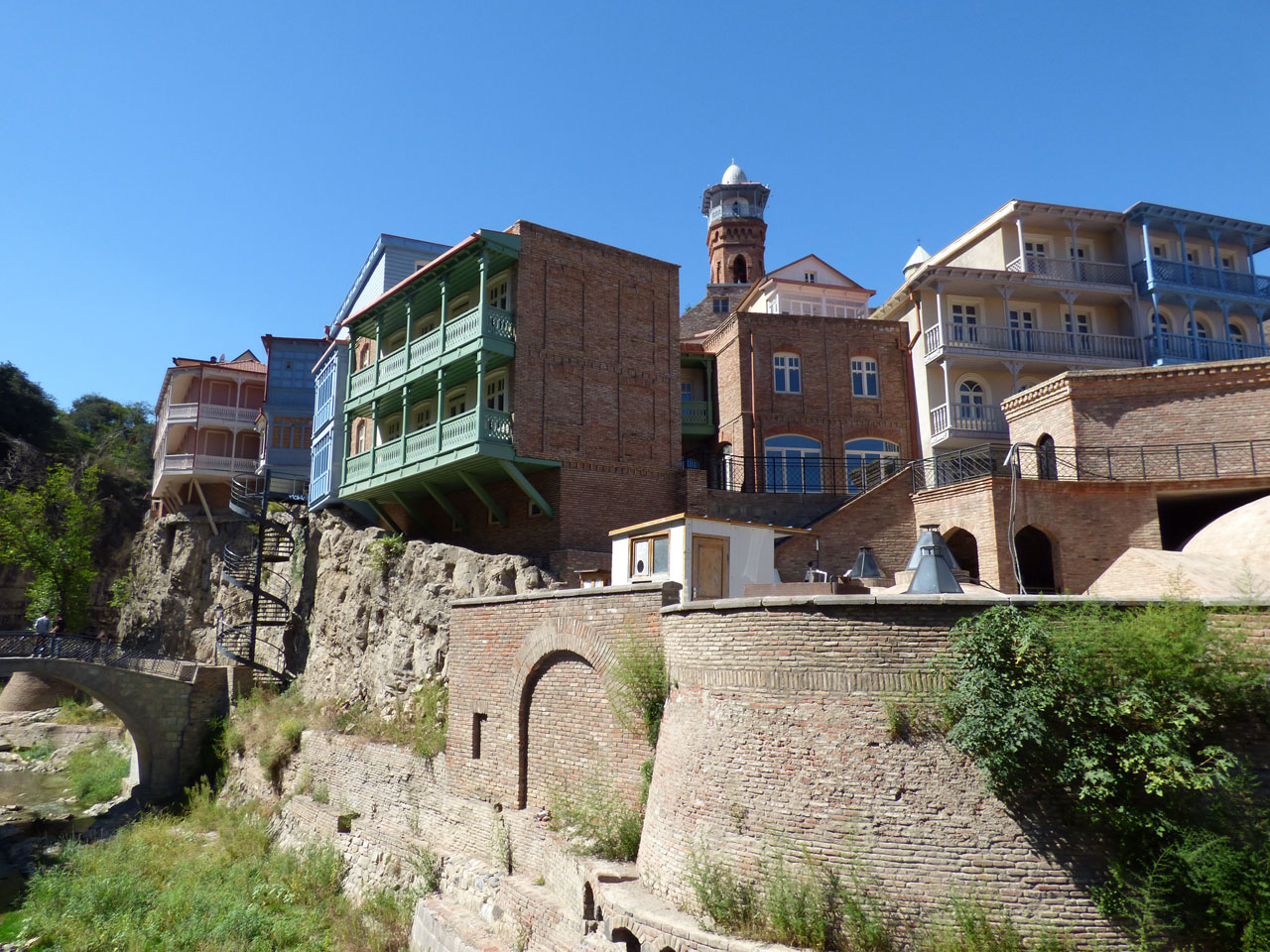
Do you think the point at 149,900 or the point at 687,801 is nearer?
the point at 687,801

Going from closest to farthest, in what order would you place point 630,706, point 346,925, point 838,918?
point 838,918
point 630,706
point 346,925

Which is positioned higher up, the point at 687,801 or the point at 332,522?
the point at 332,522

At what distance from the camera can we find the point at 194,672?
28438mm

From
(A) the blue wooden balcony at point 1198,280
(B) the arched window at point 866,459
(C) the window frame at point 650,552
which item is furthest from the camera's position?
(A) the blue wooden balcony at point 1198,280

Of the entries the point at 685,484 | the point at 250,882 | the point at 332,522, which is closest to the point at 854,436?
the point at 685,484

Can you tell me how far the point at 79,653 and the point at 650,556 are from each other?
20600 mm

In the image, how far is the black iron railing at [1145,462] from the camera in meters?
22.1

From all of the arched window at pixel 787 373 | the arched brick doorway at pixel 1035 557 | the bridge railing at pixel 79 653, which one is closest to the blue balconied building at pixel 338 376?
the bridge railing at pixel 79 653

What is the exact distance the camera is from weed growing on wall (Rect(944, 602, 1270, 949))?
816 centimetres

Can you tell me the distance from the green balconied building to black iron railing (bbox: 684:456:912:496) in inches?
156

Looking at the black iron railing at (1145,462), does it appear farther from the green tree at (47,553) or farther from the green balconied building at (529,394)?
the green tree at (47,553)

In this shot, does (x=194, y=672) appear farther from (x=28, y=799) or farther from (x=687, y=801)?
(x=687, y=801)

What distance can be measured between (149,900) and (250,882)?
2091 mm

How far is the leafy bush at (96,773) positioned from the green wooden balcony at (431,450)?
12.6 meters
